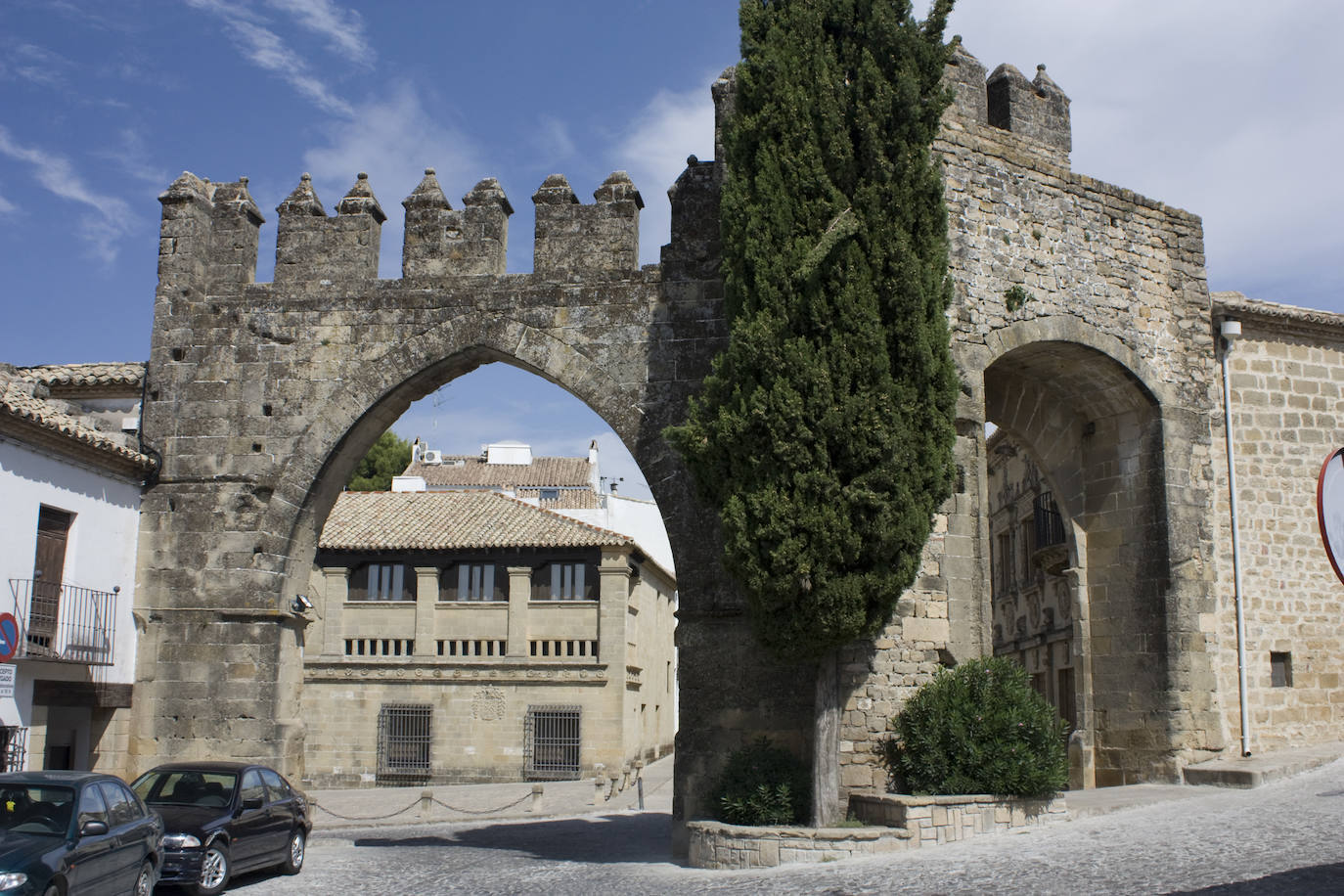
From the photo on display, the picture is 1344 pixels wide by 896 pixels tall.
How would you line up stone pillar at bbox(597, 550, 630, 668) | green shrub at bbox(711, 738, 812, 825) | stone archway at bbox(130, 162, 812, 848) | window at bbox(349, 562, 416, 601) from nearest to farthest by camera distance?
green shrub at bbox(711, 738, 812, 825), stone archway at bbox(130, 162, 812, 848), stone pillar at bbox(597, 550, 630, 668), window at bbox(349, 562, 416, 601)

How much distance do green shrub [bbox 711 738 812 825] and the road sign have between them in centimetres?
616

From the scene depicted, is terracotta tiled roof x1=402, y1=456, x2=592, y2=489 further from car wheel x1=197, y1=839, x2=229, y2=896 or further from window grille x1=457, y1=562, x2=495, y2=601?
car wheel x1=197, y1=839, x2=229, y2=896

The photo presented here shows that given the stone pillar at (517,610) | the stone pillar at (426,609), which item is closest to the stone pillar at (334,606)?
the stone pillar at (426,609)

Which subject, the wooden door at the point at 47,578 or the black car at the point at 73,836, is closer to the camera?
the black car at the point at 73,836

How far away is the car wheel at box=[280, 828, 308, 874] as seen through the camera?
1048 centimetres

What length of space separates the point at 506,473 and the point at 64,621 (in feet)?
95.2

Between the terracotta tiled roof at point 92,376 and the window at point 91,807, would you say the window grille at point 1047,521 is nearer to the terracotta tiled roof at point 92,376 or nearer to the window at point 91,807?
the terracotta tiled roof at point 92,376

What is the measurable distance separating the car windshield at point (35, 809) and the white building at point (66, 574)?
131 inches

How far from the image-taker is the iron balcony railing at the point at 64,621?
11.2 metres

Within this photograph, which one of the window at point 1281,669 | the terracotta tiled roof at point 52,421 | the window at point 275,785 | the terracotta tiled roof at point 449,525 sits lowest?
the window at point 275,785

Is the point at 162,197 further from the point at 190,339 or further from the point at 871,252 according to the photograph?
the point at 871,252

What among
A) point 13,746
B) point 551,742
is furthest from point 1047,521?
point 13,746

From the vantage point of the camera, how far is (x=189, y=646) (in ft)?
41.3

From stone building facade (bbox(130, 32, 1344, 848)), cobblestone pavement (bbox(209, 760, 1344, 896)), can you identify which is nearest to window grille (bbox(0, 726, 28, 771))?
stone building facade (bbox(130, 32, 1344, 848))
